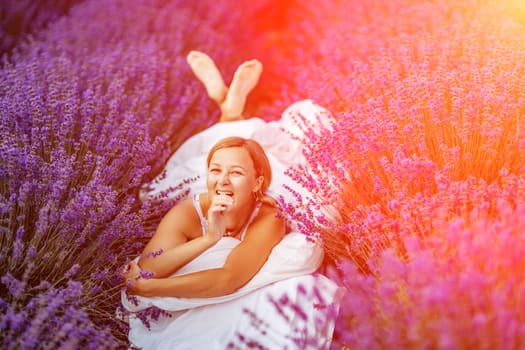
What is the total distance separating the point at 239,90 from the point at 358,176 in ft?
3.37

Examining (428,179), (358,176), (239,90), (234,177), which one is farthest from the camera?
(239,90)

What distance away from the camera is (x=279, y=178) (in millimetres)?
2303

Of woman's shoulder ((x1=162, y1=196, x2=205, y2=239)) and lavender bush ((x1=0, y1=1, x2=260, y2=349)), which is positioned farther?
woman's shoulder ((x1=162, y1=196, x2=205, y2=239))

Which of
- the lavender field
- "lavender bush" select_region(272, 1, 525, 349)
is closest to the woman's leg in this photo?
the lavender field

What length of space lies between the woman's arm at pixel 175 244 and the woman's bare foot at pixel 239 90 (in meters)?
0.75

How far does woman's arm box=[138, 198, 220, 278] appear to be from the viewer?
1.66 m

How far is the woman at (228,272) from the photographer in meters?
1.58

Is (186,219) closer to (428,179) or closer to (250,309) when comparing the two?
(250,309)

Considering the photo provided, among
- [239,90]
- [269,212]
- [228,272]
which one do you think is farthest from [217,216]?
[239,90]

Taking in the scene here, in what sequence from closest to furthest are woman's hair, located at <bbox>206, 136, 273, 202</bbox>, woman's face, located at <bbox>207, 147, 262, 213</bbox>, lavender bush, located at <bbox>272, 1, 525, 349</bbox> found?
lavender bush, located at <bbox>272, 1, 525, 349</bbox> → woman's face, located at <bbox>207, 147, 262, 213</bbox> → woman's hair, located at <bbox>206, 136, 273, 202</bbox>

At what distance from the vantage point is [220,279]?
64.2 inches

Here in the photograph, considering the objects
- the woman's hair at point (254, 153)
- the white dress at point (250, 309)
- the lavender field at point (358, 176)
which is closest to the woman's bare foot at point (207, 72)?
the lavender field at point (358, 176)

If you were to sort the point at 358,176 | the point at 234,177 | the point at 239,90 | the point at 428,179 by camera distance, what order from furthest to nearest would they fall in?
1. the point at 239,90
2. the point at 234,177
3. the point at 358,176
4. the point at 428,179

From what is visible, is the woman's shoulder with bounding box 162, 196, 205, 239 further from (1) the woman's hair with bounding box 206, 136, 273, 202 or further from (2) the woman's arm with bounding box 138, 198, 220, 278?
(1) the woman's hair with bounding box 206, 136, 273, 202
